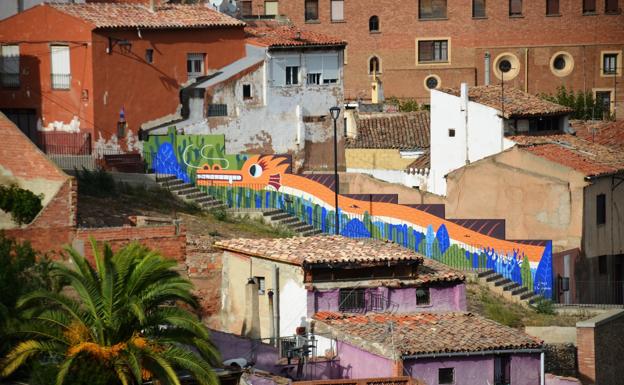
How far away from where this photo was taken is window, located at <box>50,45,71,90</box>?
5538cm

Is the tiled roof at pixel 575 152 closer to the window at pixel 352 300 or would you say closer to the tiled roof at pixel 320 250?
the tiled roof at pixel 320 250

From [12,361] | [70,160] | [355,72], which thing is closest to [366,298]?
[12,361]

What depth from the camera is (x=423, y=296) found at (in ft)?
142

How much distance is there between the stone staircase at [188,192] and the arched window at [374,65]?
37841mm

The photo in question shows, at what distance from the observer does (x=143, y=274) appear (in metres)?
36.4

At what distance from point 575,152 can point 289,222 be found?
389 inches

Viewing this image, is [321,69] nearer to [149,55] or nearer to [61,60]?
[149,55]

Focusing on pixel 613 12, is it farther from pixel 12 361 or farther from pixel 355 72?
pixel 12 361

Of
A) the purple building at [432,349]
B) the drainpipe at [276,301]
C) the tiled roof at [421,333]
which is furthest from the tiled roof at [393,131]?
the purple building at [432,349]

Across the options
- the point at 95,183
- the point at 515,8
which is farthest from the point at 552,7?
the point at 95,183

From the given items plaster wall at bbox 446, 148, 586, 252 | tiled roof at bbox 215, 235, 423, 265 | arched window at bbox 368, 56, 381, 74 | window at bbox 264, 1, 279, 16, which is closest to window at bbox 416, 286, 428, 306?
tiled roof at bbox 215, 235, 423, 265

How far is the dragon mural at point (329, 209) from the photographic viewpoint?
2078 inches

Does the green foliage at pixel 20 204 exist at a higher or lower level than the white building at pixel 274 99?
lower

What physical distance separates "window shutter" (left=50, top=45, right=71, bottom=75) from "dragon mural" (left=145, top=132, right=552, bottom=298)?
3.20 meters
